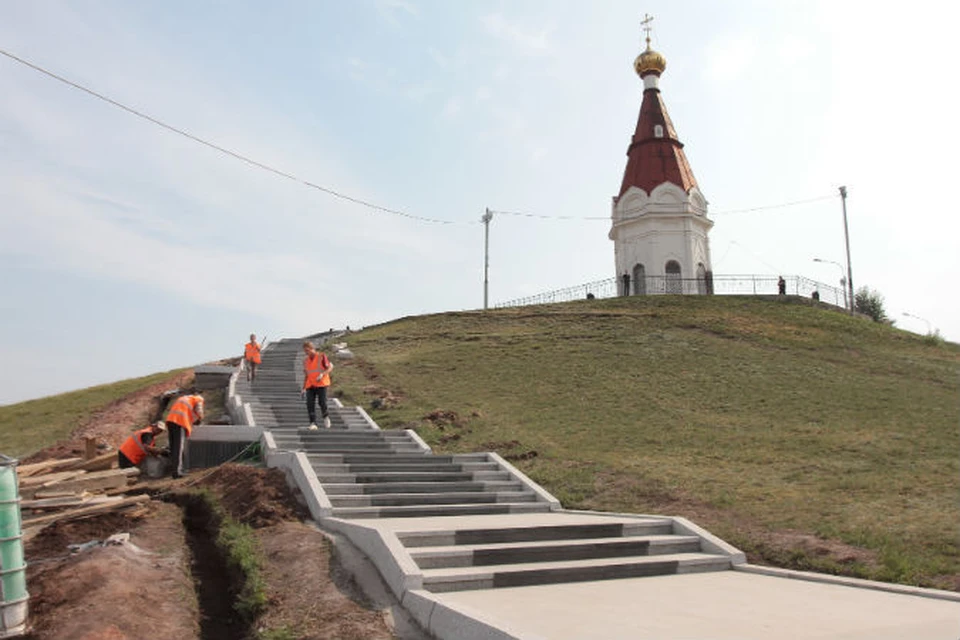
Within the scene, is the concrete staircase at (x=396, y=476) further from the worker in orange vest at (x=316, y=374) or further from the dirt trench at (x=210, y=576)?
the dirt trench at (x=210, y=576)

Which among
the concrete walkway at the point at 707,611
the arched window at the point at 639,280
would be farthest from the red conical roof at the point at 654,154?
the concrete walkway at the point at 707,611

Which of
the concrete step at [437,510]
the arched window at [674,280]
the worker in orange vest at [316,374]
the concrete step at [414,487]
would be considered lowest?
the concrete step at [437,510]

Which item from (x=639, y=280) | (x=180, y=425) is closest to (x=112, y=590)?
(x=180, y=425)

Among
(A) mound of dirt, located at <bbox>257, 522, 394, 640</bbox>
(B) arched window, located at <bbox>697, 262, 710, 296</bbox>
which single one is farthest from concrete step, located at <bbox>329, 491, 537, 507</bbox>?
(B) arched window, located at <bbox>697, 262, 710, 296</bbox>

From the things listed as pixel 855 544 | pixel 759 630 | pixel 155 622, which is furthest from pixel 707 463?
pixel 155 622

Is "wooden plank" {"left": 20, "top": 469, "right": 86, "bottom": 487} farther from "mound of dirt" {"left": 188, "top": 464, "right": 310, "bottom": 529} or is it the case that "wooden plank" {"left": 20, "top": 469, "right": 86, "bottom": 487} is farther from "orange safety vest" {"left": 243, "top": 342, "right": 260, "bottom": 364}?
"orange safety vest" {"left": 243, "top": 342, "right": 260, "bottom": 364}

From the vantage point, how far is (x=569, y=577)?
711 centimetres

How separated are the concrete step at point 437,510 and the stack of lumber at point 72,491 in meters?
2.91

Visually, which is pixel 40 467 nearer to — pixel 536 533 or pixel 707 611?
pixel 536 533

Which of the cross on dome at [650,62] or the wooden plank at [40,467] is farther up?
the cross on dome at [650,62]

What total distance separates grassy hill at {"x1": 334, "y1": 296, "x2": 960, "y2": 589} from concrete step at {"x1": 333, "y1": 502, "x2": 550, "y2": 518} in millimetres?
891

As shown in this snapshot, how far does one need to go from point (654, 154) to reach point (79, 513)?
41.3 m

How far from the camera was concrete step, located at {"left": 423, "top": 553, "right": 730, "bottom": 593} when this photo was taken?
6.59 meters

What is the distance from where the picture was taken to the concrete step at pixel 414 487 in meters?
10.1
